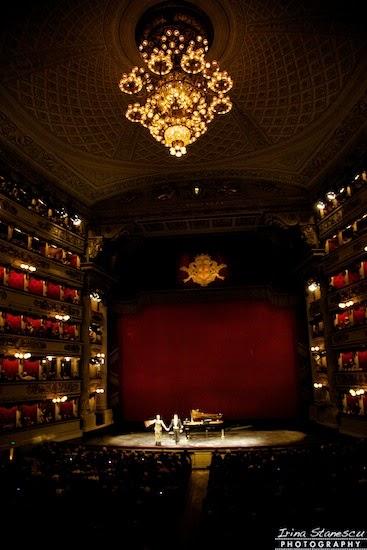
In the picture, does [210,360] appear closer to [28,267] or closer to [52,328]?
[52,328]

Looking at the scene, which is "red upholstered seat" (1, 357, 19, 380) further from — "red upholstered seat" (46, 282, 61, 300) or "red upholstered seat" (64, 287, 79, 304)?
"red upholstered seat" (64, 287, 79, 304)

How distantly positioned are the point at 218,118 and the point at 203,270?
32.5ft

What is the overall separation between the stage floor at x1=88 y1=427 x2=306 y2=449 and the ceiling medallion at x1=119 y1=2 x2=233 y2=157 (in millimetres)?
10888

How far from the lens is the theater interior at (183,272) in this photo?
7527 mm

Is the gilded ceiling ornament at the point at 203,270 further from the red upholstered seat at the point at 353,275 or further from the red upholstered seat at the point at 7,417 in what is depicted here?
the red upholstered seat at the point at 7,417

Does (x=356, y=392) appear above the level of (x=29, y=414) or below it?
above

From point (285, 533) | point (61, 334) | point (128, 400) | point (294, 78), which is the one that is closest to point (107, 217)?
point (61, 334)

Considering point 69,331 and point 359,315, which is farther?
point 69,331

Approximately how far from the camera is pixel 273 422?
2138 cm

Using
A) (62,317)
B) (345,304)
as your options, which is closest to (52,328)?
(62,317)

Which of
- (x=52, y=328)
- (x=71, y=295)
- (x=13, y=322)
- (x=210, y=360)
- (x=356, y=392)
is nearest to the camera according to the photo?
(x=13, y=322)

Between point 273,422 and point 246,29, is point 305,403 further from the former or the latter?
point 246,29

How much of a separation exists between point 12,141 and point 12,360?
831 cm

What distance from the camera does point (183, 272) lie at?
23422mm
